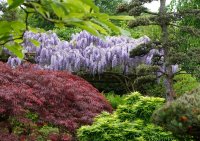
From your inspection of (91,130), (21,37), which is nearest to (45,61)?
(91,130)

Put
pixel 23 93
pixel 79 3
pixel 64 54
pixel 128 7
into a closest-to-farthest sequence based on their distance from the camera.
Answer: pixel 79 3
pixel 23 93
pixel 128 7
pixel 64 54

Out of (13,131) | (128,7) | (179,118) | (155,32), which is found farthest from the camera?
(155,32)

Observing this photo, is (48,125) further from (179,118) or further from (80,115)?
(179,118)

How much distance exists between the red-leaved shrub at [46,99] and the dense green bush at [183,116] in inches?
71.9

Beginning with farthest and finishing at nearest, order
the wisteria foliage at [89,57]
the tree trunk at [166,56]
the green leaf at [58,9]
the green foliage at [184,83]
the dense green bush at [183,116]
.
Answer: the wisteria foliage at [89,57] → the green foliage at [184,83] → the tree trunk at [166,56] → the dense green bush at [183,116] → the green leaf at [58,9]

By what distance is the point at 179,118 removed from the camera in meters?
5.04

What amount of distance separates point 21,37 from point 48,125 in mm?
5995

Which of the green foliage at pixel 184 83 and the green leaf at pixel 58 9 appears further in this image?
the green foliage at pixel 184 83

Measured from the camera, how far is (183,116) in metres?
4.99

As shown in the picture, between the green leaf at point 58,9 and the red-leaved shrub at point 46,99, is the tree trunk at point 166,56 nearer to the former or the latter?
the red-leaved shrub at point 46,99

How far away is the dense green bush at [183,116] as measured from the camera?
497 centimetres

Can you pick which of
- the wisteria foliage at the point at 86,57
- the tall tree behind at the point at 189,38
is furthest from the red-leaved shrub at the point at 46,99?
the wisteria foliage at the point at 86,57

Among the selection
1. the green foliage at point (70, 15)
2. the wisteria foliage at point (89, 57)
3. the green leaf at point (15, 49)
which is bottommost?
the wisteria foliage at point (89, 57)

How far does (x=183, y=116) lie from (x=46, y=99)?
2.41 metres
